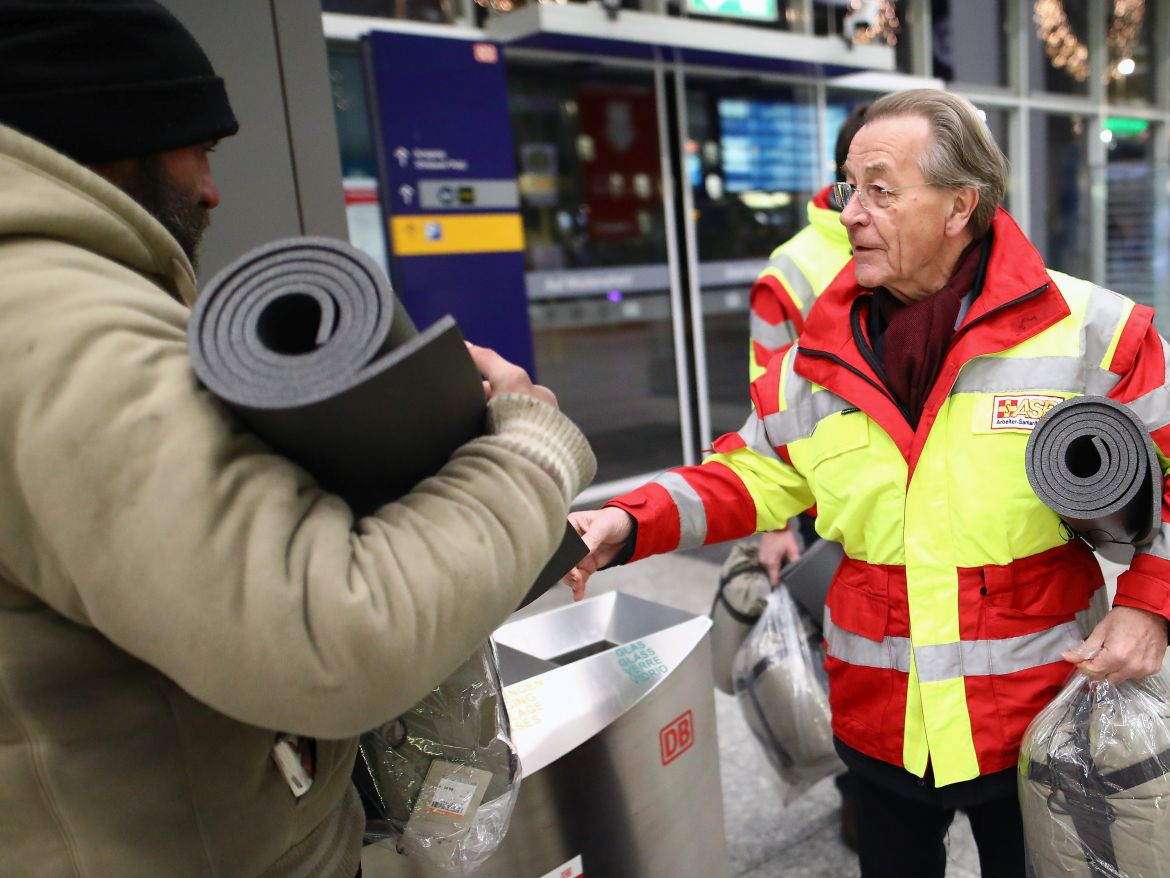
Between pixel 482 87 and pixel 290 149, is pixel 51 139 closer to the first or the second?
pixel 290 149

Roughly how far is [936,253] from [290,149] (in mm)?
1383

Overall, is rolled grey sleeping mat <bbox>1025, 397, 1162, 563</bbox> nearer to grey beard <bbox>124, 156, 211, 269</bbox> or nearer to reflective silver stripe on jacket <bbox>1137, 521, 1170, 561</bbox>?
reflective silver stripe on jacket <bbox>1137, 521, 1170, 561</bbox>

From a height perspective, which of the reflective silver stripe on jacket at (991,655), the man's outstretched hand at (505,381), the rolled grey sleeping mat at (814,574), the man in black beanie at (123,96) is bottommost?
the rolled grey sleeping mat at (814,574)

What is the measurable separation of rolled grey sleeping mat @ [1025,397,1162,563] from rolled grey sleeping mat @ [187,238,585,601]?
0.98m

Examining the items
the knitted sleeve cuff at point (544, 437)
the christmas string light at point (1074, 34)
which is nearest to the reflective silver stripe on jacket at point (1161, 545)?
the knitted sleeve cuff at point (544, 437)

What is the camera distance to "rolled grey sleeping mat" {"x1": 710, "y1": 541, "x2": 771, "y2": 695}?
250cm

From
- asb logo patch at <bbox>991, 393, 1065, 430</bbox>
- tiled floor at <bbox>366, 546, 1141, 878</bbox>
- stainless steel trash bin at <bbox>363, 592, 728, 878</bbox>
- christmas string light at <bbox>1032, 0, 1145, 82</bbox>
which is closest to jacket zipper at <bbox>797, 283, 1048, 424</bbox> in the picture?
asb logo patch at <bbox>991, 393, 1065, 430</bbox>

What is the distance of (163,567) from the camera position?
676 mm

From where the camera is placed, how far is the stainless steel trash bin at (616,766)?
5.19 feet

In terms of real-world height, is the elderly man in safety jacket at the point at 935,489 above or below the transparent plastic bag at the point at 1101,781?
above

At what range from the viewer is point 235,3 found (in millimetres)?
1931

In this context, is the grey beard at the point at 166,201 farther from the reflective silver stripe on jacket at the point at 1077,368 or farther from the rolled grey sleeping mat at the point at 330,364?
the reflective silver stripe on jacket at the point at 1077,368

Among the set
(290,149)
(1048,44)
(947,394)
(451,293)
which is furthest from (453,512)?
(1048,44)

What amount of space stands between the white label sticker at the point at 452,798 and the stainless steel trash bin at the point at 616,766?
0.29 meters
